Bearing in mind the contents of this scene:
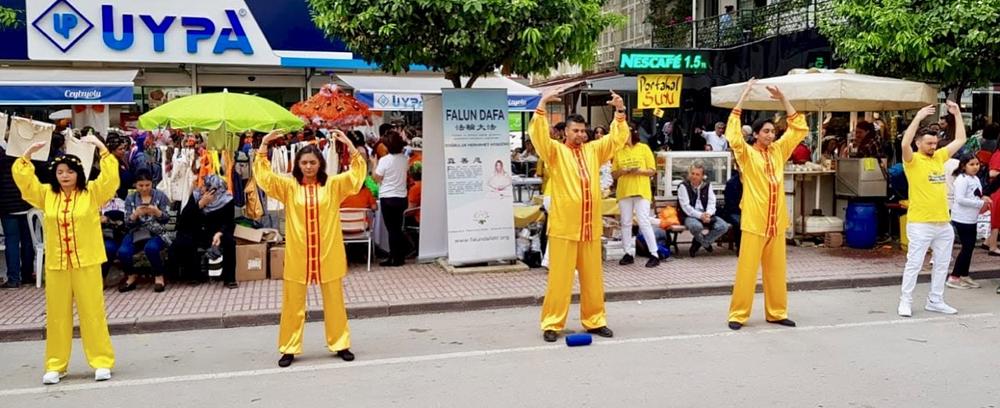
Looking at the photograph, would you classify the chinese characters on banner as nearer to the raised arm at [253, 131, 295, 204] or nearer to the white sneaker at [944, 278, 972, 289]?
the raised arm at [253, 131, 295, 204]

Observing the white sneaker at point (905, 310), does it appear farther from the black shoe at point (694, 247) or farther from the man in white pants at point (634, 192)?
the black shoe at point (694, 247)

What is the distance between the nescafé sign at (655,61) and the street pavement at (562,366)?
20.4 ft

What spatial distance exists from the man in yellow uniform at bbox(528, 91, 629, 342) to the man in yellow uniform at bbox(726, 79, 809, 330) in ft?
3.65

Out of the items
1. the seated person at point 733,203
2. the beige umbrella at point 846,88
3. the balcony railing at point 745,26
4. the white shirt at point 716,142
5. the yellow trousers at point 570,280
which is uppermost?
the balcony railing at point 745,26

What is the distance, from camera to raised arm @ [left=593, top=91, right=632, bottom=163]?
269 inches

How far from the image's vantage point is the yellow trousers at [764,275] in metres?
7.09

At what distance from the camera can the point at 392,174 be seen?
34.3ft

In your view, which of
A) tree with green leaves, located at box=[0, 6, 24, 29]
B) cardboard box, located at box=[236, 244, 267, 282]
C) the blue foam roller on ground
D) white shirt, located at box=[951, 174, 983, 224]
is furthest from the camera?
tree with green leaves, located at box=[0, 6, 24, 29]

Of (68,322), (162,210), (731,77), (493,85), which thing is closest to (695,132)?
(731,77)

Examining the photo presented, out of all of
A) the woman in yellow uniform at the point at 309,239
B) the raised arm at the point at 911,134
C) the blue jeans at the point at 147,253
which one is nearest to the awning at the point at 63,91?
the blue jeans at the point at 147,253

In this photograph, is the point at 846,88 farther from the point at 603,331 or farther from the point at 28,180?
the point at 28,180

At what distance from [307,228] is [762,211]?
3.60 metres

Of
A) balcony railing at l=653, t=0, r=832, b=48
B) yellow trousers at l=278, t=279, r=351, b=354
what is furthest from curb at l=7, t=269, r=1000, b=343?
balcony railing at l=653, t=0, r=832, b=48

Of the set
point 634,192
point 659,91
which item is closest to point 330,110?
point 634,192
